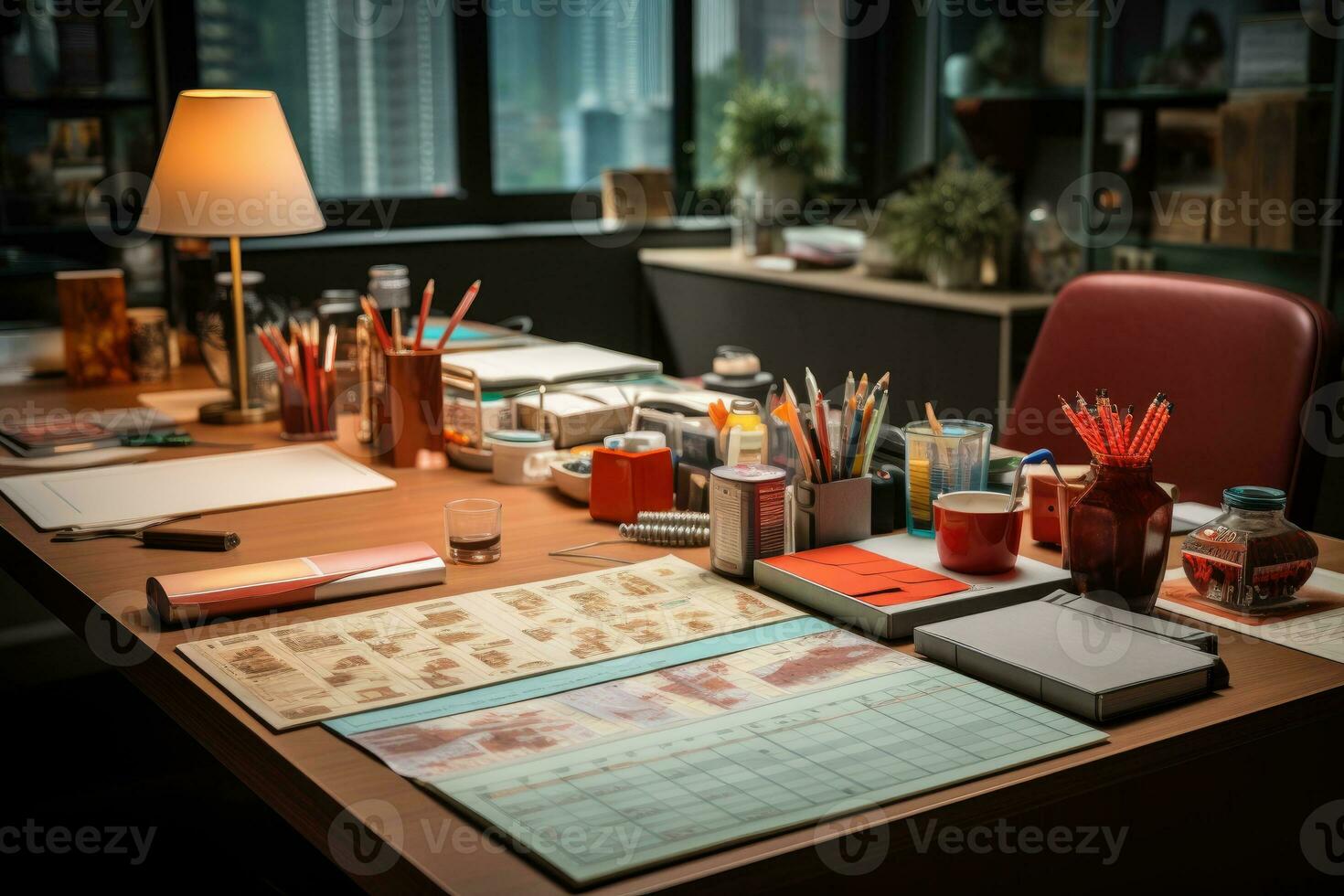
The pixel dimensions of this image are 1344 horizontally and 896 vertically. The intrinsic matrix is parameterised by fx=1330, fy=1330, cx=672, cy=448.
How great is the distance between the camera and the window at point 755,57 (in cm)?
438

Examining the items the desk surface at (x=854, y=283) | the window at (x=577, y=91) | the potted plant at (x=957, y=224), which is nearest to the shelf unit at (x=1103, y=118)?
the potted plant at (x=957, y=224)

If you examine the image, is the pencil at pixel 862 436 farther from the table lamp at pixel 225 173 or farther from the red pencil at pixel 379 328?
the table lamp at pixel 225 173

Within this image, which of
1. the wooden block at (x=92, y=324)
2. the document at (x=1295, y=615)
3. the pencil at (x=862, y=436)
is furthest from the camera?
the wooden block at (x=92, y=324)

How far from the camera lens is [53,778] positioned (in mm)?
1894

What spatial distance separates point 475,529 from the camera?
1.44 m

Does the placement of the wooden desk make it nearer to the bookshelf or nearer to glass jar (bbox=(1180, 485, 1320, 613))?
glass jar (bbox=(1180, 485, 1320, 613))

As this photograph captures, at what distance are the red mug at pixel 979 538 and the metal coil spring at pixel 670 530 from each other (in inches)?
11.3

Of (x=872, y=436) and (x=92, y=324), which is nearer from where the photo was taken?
(x=872, y=436)

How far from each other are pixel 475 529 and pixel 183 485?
0.57 m

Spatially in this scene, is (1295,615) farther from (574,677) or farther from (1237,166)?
(1237,166)

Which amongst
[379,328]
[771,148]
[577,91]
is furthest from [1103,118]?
[379,328]

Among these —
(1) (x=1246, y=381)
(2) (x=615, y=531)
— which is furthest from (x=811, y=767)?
(1) (x=1246, y=381)

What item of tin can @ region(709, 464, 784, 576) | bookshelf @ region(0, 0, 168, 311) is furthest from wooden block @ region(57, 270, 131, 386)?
tin can @ region(709, 464, 784, 576)

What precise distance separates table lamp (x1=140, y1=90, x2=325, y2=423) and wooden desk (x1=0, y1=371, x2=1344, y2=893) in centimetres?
62
